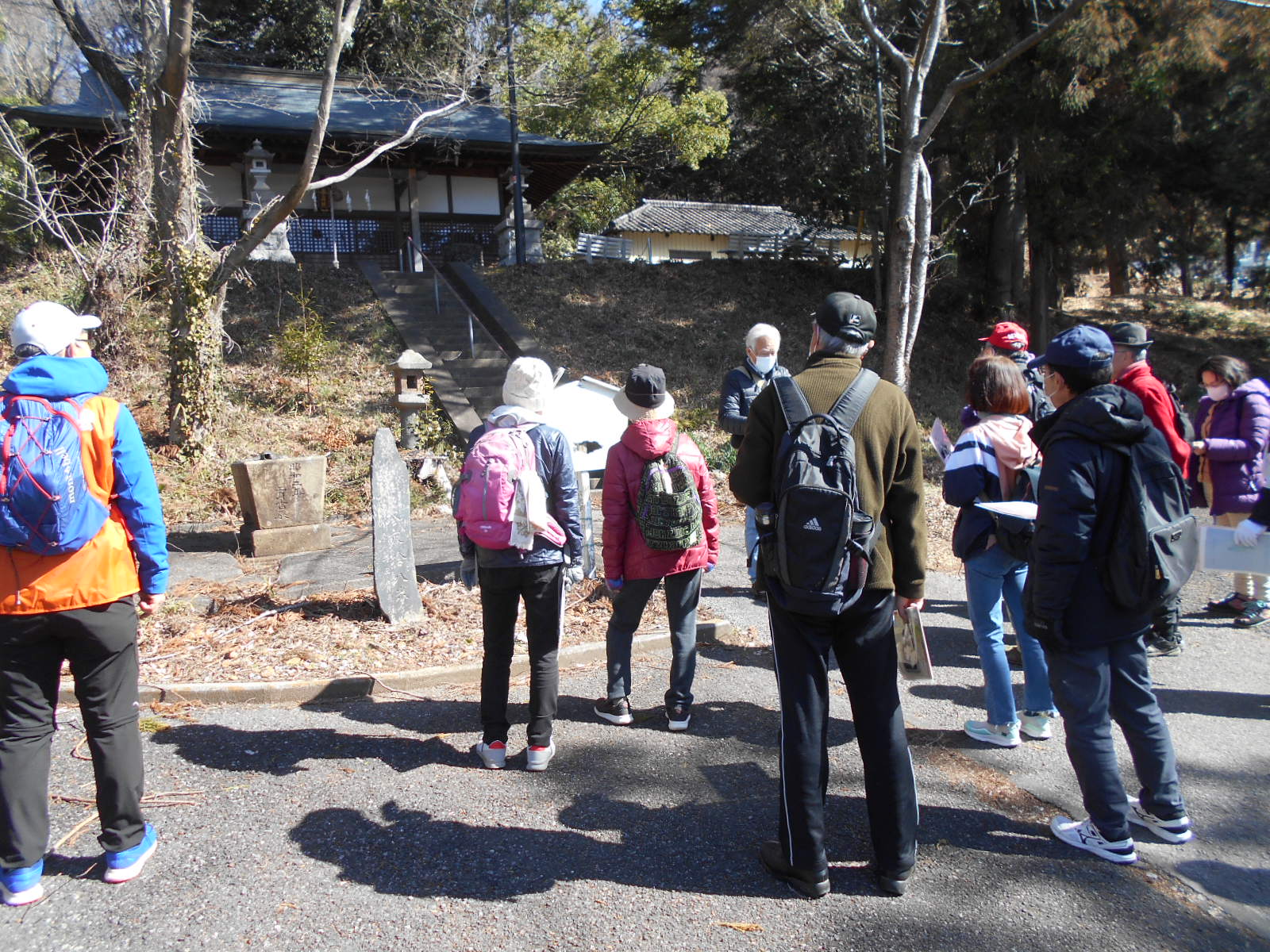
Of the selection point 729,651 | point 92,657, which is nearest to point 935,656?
point 729,651

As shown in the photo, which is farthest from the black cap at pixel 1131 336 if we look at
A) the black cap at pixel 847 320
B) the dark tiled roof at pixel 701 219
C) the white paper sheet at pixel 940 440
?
the dark tiled roof at pixel 701 219

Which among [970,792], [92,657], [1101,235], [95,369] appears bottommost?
[970,792]

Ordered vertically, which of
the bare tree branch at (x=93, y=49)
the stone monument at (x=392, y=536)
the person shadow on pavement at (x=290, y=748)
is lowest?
the person shadow on pavement at (x=290, y=748)

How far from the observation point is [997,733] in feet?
13.6

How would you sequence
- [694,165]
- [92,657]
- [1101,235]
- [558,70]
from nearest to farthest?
[92,657] → [1101,235] → [558,70] → [694,165]

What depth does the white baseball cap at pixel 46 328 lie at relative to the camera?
296 cm

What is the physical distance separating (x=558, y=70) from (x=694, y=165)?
5815 mm

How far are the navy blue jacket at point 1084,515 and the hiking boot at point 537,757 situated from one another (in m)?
2.07

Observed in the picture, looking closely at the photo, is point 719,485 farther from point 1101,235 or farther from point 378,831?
point 1101,235

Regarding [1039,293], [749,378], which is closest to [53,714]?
[749,378]

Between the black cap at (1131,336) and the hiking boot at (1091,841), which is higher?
the black cap at (1131,336)

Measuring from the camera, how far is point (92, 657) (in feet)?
9.73

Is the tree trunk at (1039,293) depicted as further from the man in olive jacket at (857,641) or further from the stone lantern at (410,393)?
the man in olive jacket at (857,641)

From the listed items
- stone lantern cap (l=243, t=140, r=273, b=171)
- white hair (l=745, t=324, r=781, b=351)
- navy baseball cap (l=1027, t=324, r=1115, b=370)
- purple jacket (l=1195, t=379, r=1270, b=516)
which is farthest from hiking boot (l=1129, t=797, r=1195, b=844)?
stone lantern cap (l=243, t=140, r=273, b=171)
